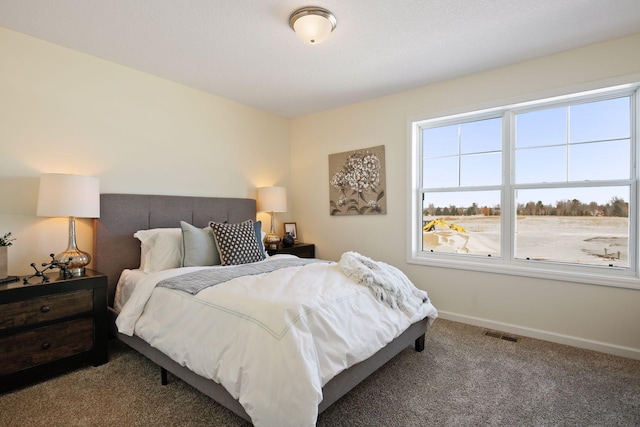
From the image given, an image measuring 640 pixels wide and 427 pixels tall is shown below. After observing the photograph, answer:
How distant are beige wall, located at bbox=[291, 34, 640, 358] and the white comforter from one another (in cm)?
129

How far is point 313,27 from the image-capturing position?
217cm

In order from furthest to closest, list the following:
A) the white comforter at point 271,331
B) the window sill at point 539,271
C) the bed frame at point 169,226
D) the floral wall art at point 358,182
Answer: the floral wall art at point 358,182 → the window sill at point 539,271 → the bed frame at point 169,226 → the white comforter at point 271,331

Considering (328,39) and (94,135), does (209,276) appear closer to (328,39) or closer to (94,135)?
(94,135)

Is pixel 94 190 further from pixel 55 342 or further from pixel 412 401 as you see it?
pixel 412 401

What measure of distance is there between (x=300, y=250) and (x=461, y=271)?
75.5 inches

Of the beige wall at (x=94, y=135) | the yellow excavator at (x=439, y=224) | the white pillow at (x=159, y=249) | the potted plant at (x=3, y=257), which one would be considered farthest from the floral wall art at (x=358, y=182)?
the potted plant at (x=3, y=257)

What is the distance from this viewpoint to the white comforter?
1.38 meters

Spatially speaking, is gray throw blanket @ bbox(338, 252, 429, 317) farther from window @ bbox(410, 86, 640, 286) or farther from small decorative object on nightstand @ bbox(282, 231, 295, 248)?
small decorative object on nightstand @ bbox(282, 231, 295, 248)

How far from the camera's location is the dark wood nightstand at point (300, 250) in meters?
3.87

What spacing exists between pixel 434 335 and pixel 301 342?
6.31 ft

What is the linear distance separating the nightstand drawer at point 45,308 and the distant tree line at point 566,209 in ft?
11.5

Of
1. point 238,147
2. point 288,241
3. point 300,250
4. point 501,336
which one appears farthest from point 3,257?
point 501,336

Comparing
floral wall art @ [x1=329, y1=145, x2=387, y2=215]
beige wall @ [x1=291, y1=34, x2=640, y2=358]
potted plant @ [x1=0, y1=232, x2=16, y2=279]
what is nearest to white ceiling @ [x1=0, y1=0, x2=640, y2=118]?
beige wall @ [x1=291, y1=34, x2=640, y2=358]

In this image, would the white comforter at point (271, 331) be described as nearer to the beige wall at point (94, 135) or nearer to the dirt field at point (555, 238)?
the beige wall at point (94, 135)
